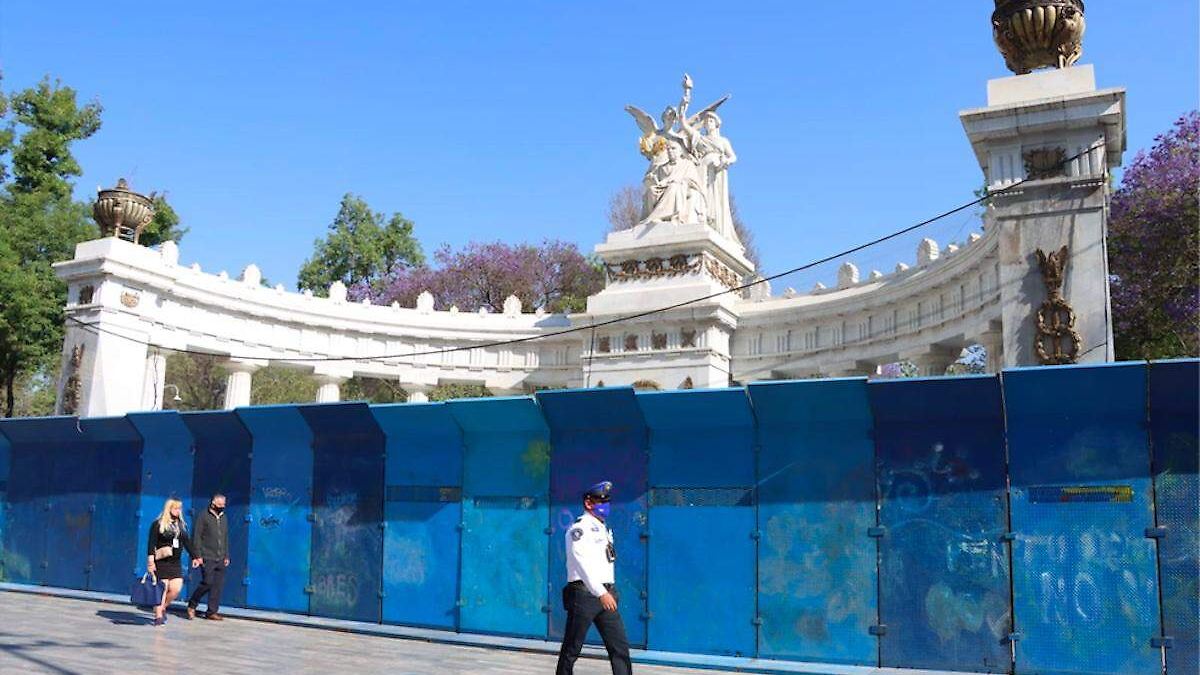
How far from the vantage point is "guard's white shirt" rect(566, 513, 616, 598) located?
8586 millimetres

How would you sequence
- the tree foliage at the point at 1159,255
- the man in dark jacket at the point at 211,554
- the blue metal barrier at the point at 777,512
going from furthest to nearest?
the tree foliage at the point at 1159,255, the man in dark jacket at the point at 211,554, the blue metal barrier at the point at 777,512

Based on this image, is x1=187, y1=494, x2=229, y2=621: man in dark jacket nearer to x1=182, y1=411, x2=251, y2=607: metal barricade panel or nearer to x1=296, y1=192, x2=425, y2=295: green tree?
x1=182, y1=411, x2=251, y2=607: metal barricade panel

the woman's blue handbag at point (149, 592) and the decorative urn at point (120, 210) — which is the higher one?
the decorative urn at point (120, 210)

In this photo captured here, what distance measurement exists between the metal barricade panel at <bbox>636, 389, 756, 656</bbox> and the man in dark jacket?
6.26 metres

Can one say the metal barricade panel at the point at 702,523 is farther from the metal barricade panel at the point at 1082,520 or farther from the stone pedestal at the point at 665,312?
the stone pedestal at the point at 665,312

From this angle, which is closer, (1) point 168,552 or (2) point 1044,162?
(1) point 168,552

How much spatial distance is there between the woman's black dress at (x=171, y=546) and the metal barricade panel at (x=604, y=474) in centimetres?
529

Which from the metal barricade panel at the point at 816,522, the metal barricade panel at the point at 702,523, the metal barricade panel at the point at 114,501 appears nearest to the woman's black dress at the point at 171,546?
the metal barricade panel at the point at 114,501

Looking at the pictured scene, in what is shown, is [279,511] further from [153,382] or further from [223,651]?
[153,382]

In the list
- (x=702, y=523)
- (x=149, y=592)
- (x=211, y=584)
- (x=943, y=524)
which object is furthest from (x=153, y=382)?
(x=943, y=524)

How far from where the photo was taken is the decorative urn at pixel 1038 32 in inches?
612

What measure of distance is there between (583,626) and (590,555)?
0.58 m

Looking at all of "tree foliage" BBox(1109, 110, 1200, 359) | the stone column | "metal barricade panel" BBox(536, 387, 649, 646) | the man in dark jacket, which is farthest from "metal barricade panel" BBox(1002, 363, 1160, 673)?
"tree foliage" BBox(1109, 110, 1200, 359)

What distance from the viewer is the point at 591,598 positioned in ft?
28.1
